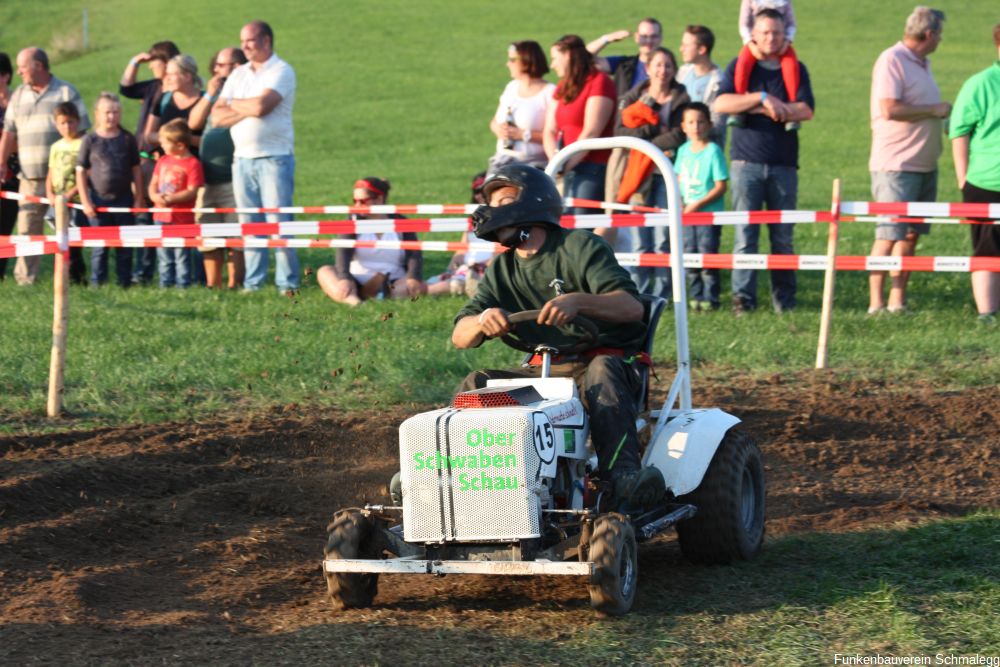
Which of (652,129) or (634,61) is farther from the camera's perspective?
(634,61)

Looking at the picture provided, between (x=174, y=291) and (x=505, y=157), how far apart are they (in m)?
3.45

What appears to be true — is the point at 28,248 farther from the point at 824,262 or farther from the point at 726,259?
the point at 824,262

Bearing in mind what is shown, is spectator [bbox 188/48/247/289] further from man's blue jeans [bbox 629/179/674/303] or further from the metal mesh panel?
the metal mesh panel

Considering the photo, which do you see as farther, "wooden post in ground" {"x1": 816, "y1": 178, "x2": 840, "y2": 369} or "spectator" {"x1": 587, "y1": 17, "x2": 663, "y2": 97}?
"spectator" {"x1": 587, "y1": 17, "x2": 663, "y2": 97}

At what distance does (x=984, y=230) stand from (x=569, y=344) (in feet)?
22.0

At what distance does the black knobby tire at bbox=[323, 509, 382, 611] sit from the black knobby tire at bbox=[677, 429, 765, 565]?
138 cm

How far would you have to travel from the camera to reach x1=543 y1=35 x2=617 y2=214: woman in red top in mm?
12703

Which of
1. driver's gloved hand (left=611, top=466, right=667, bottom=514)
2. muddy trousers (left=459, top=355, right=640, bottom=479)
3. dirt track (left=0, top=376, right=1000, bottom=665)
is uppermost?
muddy trousers (left=459, top=355, right=640, bottom=479)

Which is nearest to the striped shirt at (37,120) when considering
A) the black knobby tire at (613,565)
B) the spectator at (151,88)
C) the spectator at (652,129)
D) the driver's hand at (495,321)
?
the spectator at (151,88)

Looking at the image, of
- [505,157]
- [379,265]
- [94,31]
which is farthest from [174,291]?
[94,31]

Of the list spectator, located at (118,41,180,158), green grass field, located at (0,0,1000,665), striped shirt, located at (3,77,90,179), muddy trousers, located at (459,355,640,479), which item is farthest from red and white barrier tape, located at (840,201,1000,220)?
striped shirt, located at (3,77,90,179)

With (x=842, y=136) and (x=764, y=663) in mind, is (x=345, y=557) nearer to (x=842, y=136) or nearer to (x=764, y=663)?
(x=764, y=663)

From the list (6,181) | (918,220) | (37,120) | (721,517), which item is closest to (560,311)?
(721,517)

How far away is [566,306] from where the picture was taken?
596cm
